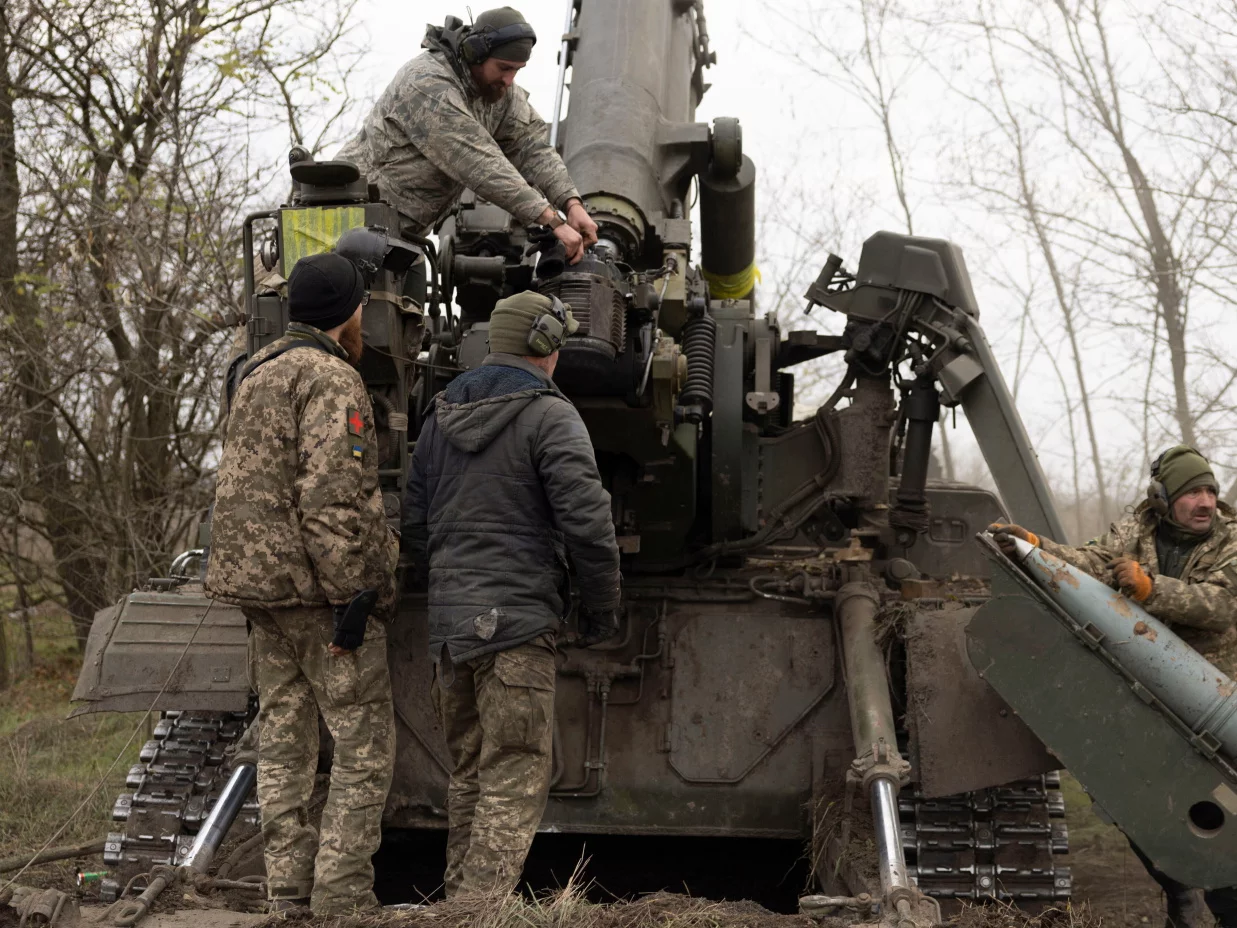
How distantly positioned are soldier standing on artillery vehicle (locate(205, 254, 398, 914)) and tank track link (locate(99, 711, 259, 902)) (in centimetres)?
104

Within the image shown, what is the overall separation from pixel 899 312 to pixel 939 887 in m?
2.47

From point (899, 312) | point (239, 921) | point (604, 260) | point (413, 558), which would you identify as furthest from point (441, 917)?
point (899, 312)

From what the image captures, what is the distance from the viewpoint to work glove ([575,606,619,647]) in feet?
14.8

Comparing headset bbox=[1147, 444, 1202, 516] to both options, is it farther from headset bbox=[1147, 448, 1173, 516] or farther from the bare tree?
the bare tree

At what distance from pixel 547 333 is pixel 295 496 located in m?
0.89

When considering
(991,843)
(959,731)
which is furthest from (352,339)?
(991,843)

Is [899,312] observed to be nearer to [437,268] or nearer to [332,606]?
[437,268]

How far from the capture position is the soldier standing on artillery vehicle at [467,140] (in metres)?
5.17

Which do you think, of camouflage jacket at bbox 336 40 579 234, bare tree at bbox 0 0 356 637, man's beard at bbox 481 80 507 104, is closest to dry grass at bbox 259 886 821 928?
camouflage jacket at bbox 336 40 579 234

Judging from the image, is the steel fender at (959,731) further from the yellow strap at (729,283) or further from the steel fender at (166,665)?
the yellow strap at (729,283)

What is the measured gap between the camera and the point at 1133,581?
15.8ft

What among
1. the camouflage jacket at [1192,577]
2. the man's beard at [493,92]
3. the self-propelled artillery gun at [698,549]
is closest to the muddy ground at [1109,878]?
the self-propelled artillery gun at [698,549]

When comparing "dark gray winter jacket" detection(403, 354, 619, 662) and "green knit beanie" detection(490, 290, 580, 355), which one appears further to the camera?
"green knit beanie" detection(490, 290, 580, 355)

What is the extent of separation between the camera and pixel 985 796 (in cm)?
531
